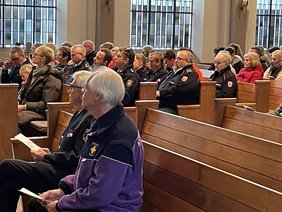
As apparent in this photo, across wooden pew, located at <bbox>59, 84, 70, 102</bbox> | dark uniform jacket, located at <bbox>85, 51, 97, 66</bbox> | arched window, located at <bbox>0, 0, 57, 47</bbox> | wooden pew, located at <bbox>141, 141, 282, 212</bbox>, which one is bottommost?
wooden pew, located at <bbox>141, 141, 282, 212</bbox>

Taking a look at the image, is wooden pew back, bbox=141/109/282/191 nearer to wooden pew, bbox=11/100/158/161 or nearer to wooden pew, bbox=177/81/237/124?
wooden pew, bbox=11/100/158/161

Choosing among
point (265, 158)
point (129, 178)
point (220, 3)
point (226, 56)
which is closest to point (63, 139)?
point (129, 178)

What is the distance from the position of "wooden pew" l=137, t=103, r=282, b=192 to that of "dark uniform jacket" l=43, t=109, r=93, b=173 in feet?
2.80

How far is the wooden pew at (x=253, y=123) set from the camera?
484 centimetres

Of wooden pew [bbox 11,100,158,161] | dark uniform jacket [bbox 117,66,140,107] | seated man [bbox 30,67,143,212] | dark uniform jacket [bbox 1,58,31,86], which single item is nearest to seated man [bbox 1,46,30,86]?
dark uniform jacket [bbox 1,58,31,86]

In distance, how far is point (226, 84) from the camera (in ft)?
24.8

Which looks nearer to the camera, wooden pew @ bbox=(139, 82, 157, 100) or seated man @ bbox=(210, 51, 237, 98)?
wooden pew @ bbox=(139, 82, 157, 100)

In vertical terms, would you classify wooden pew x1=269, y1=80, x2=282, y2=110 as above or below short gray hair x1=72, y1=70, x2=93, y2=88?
below

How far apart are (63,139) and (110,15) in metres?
9.28

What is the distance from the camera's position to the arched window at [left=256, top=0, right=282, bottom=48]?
15.7 meters

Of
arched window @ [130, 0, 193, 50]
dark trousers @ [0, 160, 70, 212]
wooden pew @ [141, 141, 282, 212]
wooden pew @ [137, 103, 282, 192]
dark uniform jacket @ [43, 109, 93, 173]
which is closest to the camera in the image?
wooden pew @ [141, 141, 282, 212]

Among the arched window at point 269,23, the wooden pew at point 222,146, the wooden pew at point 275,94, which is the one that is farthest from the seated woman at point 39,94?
the arched window at point 269,23

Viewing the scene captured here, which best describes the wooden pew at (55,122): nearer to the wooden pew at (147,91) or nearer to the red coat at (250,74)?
the wooden pew at (147,91)

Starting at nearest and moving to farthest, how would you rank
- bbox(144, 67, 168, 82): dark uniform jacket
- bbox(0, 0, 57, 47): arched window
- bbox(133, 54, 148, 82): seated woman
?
1. bbox(144, 67, 168, 82): dark uniform jacket
2. bbox(133, 54, 148, 82): seated woman
3. bbox(0, 0, 57, 47): arched window
